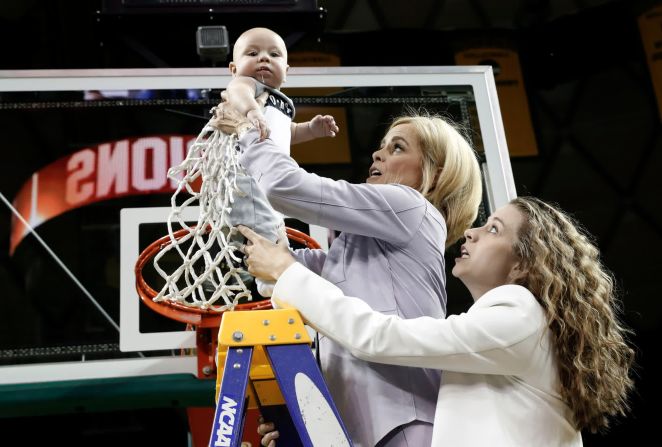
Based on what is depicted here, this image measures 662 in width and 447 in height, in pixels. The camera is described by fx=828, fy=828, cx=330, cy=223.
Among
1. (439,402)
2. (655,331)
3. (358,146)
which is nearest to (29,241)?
(358,146)

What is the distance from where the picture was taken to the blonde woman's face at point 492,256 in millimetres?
1700

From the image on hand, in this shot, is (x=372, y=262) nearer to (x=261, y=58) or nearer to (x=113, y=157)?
(x=261, y=58)

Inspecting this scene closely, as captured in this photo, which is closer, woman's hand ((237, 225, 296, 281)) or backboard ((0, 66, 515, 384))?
woman's hand ((237, 225, 296, 281))

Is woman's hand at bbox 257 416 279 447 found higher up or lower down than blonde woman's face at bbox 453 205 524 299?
lower down

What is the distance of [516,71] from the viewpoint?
5.91m

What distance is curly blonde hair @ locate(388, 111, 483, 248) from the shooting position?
1.87 meters

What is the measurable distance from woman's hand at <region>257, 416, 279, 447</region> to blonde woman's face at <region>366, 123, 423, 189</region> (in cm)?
60

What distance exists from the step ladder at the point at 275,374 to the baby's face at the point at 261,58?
29.8 inches

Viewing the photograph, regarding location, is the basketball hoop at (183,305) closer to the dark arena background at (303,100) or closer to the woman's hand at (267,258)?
the dark arena background at (303,100)

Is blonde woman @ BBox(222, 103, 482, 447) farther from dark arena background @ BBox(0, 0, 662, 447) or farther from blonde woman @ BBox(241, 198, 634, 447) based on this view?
dark arena background @ BBox(0, 0, 662, 447)

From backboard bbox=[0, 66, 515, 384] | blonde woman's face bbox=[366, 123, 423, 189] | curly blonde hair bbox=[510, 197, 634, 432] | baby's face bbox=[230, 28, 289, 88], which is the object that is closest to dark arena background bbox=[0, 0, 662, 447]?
backboard bbox=[0, 66, 515, 384]

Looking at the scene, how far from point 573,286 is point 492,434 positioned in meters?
0.34

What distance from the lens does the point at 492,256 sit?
170cm

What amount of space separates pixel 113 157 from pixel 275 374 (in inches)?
78.5
